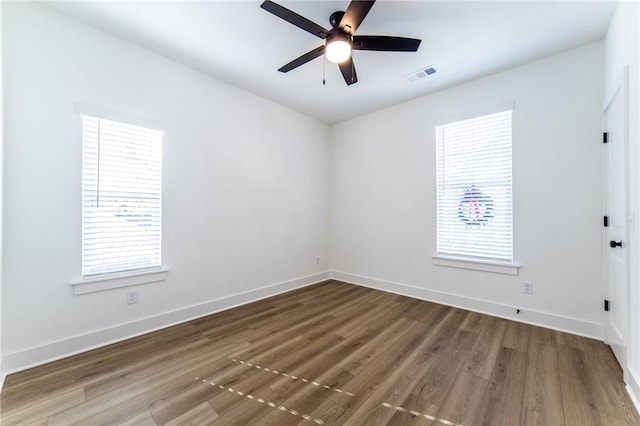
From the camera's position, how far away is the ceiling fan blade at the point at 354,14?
1.71 meters

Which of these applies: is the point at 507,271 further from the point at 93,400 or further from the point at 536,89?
the point at 93,400

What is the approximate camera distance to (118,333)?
97.4 inches

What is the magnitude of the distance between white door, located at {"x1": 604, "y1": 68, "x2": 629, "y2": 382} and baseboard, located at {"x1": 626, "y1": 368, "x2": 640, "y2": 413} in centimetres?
14

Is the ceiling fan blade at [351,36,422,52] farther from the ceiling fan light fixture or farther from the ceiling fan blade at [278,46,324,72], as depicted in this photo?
the ceiling fan blade at [278,46,324,72]

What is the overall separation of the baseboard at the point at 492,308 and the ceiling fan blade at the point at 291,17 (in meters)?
3.36

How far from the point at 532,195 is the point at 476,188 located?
566 millimetres

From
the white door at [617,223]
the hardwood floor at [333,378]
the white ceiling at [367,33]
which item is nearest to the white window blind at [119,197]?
the hardwood floor at [333,378]

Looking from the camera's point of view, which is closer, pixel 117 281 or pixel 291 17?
pixel 291 17

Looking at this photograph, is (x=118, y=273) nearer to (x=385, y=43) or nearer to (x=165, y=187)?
(x=165, y=187)

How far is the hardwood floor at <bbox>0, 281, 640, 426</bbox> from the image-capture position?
159 centimetres

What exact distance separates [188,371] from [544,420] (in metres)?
2.45

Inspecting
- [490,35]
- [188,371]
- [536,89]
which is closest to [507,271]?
[536,89]

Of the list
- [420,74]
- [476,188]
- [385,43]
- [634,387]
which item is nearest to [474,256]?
[476,188]

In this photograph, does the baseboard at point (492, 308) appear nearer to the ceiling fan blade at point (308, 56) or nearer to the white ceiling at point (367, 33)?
the white ceiling at point (367, 33)
